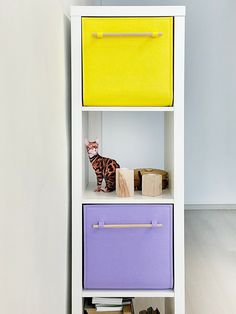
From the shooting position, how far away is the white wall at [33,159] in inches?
39.5

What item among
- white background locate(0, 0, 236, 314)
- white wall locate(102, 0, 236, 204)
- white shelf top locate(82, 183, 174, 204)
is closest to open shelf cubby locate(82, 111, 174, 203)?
white wall locate(102, 0, 236, 204)

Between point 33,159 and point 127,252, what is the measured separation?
77cm

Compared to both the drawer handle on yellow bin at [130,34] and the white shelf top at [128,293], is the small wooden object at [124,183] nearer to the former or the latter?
the white shelf top at [128,293]

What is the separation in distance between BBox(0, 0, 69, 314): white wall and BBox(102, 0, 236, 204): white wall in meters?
3.16

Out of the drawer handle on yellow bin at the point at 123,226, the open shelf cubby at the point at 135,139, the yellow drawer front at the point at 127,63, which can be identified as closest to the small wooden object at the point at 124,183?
the drawer handle on yellow bin at the point at 123,226

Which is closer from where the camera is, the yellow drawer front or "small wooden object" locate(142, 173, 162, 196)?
the yellow drawer front

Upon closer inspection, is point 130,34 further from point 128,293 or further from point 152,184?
point 128,293

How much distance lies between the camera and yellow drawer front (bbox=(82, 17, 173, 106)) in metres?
1.81

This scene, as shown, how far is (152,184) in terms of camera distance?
1936mm

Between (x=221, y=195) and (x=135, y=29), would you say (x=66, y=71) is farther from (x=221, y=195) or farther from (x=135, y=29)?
(x=221, y=195)

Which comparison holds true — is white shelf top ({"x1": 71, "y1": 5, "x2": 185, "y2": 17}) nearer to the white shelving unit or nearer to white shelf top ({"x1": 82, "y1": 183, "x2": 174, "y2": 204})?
the white shelving unit

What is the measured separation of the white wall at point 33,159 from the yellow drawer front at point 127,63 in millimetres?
108

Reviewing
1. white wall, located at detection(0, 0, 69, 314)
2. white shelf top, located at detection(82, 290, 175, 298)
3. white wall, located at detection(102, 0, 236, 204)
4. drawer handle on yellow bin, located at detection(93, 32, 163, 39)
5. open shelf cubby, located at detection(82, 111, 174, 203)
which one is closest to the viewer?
white wall, located at detection(0, 0, 69, 314)

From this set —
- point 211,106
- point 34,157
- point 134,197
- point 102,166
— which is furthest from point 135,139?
point 34,157
